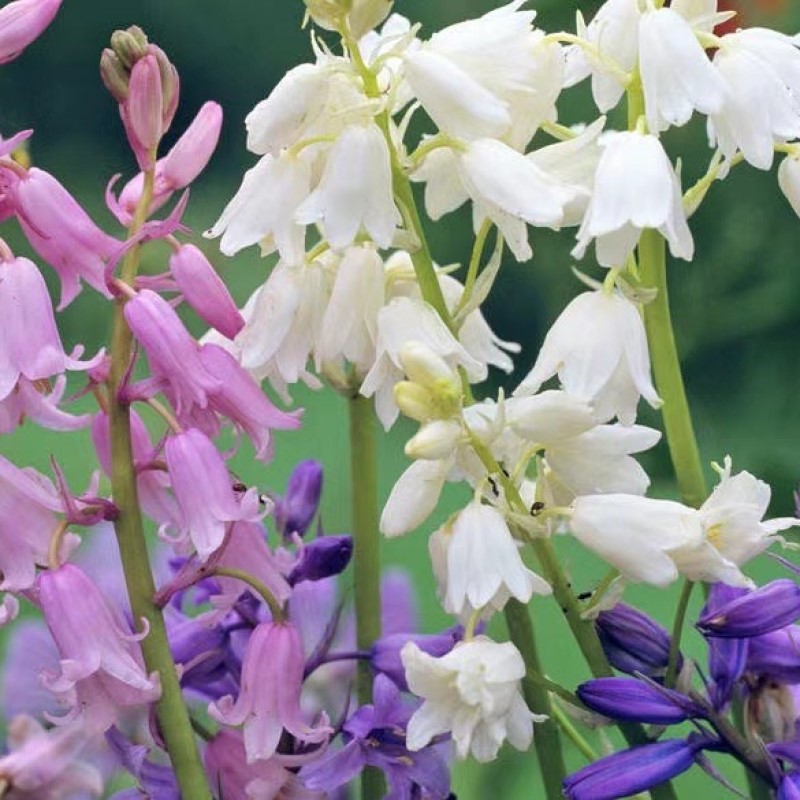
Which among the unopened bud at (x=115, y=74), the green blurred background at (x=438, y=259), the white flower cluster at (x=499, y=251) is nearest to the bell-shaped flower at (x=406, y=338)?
the white flower cluster at (x=499, y=251)

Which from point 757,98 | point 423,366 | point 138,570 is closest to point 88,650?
point 138,570

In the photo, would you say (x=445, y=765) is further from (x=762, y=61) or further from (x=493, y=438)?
(x=762, y=61)

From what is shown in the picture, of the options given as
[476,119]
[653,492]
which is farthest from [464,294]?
[653,492]

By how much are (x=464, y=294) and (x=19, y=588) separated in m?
0.15

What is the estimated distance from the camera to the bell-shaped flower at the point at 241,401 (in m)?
0.46

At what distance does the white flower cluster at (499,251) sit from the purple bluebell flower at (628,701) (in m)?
0.02

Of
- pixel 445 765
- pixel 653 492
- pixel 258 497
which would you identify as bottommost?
pixel 653 492

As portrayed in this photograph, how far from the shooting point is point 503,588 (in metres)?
0.43

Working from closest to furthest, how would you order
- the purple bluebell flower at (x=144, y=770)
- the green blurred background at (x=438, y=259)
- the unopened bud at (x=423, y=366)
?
the unopened bud at (x=423, y=366)
the purple bluebell flower at (x=144, y=770)
the green blurred background at (x=438, y=259)

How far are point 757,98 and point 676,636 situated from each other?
6.0 inches

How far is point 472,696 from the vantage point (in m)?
0.41

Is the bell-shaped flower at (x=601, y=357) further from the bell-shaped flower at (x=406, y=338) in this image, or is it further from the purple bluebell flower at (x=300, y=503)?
the purple bluebell flower at (x=300, y=503)

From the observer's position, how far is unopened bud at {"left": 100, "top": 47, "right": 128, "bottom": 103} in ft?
1.50

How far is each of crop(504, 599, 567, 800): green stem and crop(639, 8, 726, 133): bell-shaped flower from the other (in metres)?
0.15
